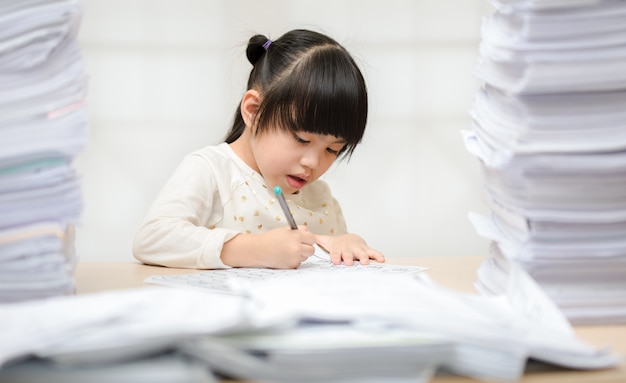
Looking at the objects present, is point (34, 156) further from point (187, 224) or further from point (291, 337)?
point (187, 224)

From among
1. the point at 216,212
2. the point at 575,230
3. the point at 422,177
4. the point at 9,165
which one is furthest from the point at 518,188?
the point at 422,177

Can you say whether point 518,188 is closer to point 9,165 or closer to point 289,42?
point 9,165

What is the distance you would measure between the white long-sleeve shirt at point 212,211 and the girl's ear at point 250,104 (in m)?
0.11

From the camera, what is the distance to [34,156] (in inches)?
34.2

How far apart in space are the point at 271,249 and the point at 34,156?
1.98 ft

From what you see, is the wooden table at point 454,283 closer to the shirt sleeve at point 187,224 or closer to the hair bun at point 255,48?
the shirt sleeve at point 187,224

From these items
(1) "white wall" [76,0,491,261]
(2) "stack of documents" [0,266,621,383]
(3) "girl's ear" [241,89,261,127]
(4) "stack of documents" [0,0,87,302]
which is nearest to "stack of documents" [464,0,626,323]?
(2) "stack of documents" [0,266,621,383]

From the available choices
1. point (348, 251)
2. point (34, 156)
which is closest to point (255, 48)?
point (348, 251)

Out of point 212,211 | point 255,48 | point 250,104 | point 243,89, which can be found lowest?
point 212,211

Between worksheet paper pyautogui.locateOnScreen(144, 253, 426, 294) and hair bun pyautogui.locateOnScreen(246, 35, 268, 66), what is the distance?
26.4 inches

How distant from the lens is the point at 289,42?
6.35ft

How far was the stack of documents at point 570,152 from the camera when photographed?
88 cm

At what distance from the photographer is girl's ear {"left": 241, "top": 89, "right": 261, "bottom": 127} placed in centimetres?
191

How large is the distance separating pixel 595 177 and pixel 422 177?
6.55 feet
